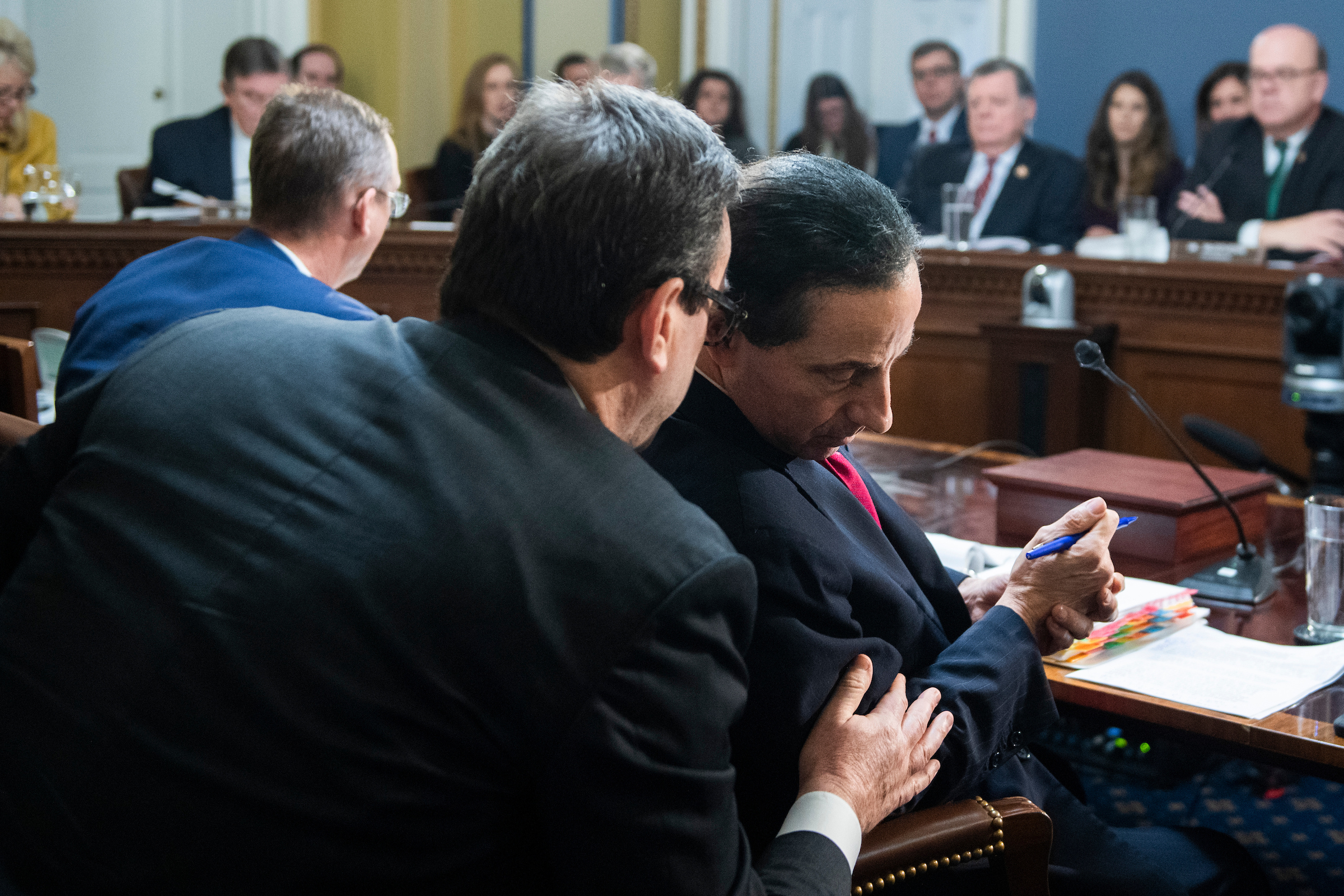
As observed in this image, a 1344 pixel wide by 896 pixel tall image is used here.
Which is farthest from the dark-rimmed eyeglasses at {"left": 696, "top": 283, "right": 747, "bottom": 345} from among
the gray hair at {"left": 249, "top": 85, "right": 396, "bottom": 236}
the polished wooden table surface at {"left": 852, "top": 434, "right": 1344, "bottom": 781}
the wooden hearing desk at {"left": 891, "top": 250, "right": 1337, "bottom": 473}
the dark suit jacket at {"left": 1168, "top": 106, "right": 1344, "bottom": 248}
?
Result: the dark suit jacket at {"left": 1168, "top": 106, "right": 1344, "bottom": 248}

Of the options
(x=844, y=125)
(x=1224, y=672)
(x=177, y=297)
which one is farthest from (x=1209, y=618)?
(x=844, y=125)

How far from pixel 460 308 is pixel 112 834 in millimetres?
419

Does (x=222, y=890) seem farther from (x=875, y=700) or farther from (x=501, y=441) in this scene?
(x=875, y=700)

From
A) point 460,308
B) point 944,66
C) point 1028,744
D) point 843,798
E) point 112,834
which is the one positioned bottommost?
point 1028,744

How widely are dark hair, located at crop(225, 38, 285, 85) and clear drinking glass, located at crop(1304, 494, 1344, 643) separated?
14.3ft

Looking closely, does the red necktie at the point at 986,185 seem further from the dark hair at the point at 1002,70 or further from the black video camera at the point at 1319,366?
the black video camera at the point at 1319,366

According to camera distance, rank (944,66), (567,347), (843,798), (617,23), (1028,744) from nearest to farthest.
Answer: (567,347) < (843,798) < (1028,744) < (944,66) < (617,23)

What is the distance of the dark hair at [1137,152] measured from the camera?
211 inches

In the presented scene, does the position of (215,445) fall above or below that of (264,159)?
below

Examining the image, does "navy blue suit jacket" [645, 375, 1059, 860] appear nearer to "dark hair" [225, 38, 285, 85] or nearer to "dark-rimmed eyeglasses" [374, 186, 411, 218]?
"dark-rimmed eyeglasses" [374, 186, 411, 218]

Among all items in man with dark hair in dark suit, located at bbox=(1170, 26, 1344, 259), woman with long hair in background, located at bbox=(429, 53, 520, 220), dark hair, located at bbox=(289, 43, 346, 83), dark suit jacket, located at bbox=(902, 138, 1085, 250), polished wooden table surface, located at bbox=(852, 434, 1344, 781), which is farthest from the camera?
dark hair, located at bbox=(289, 43, 346, 83)

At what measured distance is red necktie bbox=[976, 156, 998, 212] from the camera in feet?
17.2

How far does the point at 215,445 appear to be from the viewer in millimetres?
880

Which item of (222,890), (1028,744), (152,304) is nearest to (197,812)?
(222,890)
